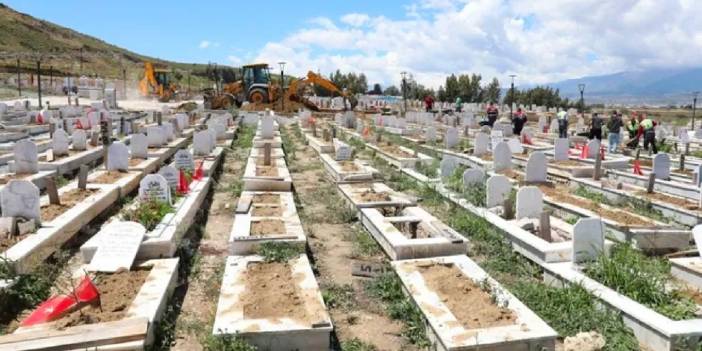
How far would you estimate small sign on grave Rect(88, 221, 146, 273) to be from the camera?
5992 mm

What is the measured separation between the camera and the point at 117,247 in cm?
621

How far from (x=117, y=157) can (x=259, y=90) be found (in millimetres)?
23782

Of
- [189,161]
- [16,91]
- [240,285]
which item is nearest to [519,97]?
[16,91]

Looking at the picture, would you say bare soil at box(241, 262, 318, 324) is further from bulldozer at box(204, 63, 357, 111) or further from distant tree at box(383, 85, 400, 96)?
distant tree at box(383, 85, 400, 96)

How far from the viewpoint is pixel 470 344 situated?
169 inches

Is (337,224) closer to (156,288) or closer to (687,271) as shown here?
(156,288)

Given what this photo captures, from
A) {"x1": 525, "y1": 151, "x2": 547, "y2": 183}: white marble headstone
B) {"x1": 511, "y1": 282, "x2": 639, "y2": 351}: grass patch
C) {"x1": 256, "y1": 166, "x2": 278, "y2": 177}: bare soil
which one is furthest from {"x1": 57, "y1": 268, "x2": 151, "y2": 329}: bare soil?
{"x1": 525, "y1": 151, "x2": 547, "y2": 183}: white marble headstone

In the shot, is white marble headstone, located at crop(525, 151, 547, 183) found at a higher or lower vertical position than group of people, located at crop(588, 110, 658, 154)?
lower

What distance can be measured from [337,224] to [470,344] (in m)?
4.81

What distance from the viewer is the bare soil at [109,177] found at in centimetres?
1026

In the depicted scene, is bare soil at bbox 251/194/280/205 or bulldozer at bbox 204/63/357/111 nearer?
bare soil at bbox 251/194/280/205

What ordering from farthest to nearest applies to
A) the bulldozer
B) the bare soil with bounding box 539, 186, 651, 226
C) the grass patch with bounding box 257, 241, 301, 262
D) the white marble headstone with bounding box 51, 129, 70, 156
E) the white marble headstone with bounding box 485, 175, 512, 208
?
the bulldozer
the white marble headstone with bounding box 51, 129, 70, 156
the white marble headstone with bounding box 485, 175, 512, 208
the bare soil with bounding box 539, 186, 651, 226
the grass patch with bounding box 257, 241, 301, 262

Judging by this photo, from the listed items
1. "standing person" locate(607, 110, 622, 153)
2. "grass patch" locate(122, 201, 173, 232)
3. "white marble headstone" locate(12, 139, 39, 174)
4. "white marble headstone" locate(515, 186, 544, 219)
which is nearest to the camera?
"grass patch" locate(122, 201, 173, 232)

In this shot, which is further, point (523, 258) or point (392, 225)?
point (392, 225)
